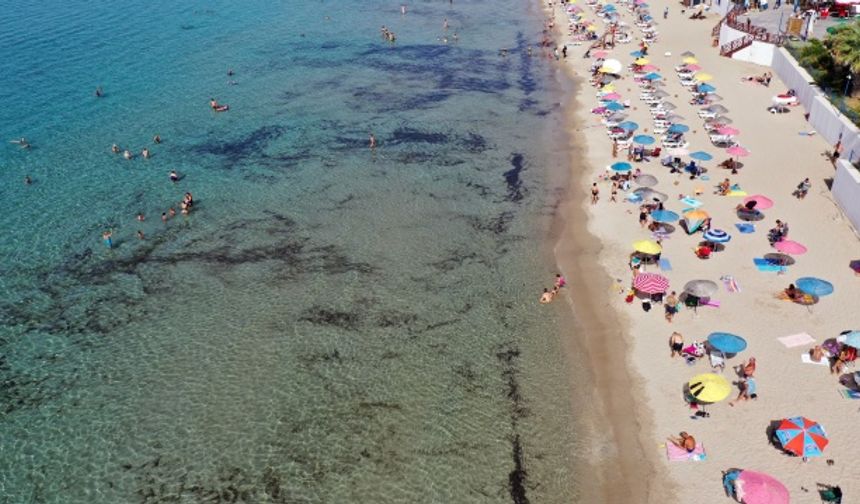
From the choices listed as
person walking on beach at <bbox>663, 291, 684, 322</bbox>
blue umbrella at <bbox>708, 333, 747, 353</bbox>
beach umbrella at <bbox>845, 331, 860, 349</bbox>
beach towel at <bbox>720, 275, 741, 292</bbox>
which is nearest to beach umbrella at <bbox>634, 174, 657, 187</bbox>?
beach towel at <bbox>720, 275, 741, 292</bbox>

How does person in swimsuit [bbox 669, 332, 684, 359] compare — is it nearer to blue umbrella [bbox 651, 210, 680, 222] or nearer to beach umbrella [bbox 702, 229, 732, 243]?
beach umbrella [bbox 702, 229, 732, 243]

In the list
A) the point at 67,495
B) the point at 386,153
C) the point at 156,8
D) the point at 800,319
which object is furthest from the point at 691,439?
the point at 156,8

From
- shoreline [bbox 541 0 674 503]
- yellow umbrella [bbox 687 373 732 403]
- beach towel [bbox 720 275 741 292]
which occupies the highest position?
yellow umbrella [bbox 687 373 732 403]

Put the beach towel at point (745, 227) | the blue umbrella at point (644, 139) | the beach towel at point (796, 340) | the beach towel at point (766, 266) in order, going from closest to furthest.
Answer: the beach towel at point (796, 340) < the beach towel at point (766, 266) < the beach towel at point (745, 227) < the blue umbrella at point (644, 139)

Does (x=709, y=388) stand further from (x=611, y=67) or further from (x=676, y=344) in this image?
(x=611, y=67)

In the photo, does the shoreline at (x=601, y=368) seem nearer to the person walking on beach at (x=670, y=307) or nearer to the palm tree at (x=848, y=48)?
the person walking on beach at (x=670, y=307)

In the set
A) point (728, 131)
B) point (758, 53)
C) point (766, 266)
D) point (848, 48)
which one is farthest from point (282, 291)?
point (758, 53)

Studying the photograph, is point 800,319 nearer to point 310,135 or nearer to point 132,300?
point 132,300

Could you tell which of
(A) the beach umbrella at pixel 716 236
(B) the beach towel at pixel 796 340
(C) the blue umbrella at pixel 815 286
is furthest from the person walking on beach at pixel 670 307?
(C) the blue umbrella at pixel 815 286
